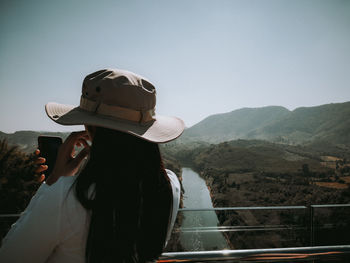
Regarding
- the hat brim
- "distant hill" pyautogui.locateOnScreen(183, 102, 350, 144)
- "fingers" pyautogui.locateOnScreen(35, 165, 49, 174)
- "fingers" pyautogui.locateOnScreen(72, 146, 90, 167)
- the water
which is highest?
the hat brim

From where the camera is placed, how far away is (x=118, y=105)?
0.54 metres

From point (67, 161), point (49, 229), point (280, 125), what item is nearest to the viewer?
point (49, 229)

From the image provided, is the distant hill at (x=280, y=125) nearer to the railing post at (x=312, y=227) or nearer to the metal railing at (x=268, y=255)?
the railing post at (x=312, y=227)

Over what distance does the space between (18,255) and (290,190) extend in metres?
39.5

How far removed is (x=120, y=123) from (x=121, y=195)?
174mm

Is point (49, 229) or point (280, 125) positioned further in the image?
point (280, 125)

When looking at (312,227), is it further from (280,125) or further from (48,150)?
(280,125)

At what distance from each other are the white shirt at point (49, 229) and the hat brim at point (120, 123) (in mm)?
154

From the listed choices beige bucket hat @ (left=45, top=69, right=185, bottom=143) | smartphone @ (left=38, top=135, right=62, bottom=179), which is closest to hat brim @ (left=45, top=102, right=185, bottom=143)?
beige bucket hat @ (left=45, top=69, right=185, bottom=143)

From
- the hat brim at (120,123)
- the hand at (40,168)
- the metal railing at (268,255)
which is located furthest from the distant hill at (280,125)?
the hand at (40,168)

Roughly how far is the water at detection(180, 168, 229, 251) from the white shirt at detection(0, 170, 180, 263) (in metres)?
0.95

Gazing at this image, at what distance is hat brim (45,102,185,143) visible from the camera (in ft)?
1.71

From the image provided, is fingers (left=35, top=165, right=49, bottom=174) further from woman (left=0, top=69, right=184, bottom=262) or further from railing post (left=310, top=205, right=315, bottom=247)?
railing post (left=310, top=205, right=315, bottom=247)

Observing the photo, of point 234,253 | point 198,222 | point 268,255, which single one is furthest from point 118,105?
point 198,222
